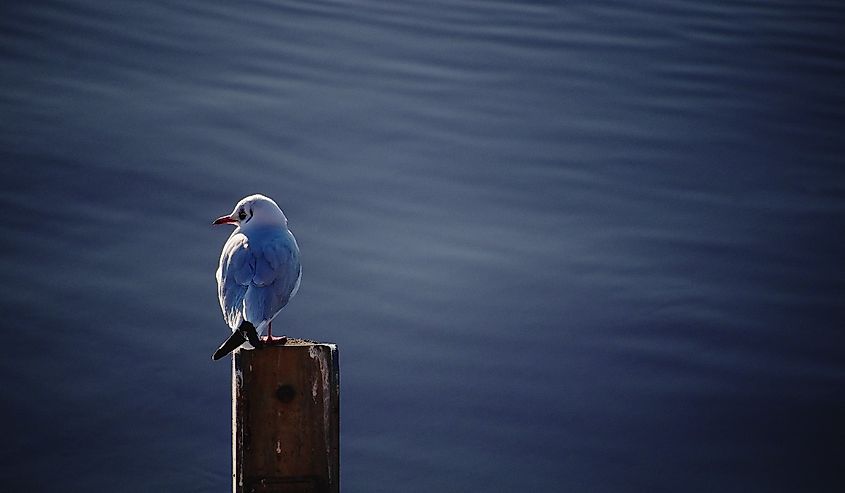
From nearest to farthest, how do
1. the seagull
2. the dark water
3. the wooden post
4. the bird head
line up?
the wooden post → the seagull → the bird head → the dark water

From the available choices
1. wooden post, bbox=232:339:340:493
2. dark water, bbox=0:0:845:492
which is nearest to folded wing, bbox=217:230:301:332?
wooden post, bbox=232:339:340:493

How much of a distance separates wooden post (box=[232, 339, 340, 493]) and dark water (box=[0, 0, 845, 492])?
2.57 m

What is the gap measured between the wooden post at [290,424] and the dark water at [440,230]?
8.44 feet

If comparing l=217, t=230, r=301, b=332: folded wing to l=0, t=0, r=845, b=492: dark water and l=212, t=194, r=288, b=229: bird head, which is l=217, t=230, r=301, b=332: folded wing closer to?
→ l=212, t=194, r=288, b=229: bird head

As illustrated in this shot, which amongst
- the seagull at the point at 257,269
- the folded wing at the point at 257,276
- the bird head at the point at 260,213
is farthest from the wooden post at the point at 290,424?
the bird head at the point at 260,213

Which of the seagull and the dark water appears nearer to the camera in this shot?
the seagull

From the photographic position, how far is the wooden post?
11.0ft

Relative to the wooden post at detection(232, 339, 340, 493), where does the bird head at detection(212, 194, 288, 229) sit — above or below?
above

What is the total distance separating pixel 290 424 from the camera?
3354mm

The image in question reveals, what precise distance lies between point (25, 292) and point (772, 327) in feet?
12.6

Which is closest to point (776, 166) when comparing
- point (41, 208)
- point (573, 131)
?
point (573, 131)

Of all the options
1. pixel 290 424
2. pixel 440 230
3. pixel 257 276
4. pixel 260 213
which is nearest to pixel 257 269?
pixel 257 276

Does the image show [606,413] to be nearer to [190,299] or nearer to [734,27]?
[190,299]

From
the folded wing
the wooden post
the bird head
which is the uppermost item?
the bird head
